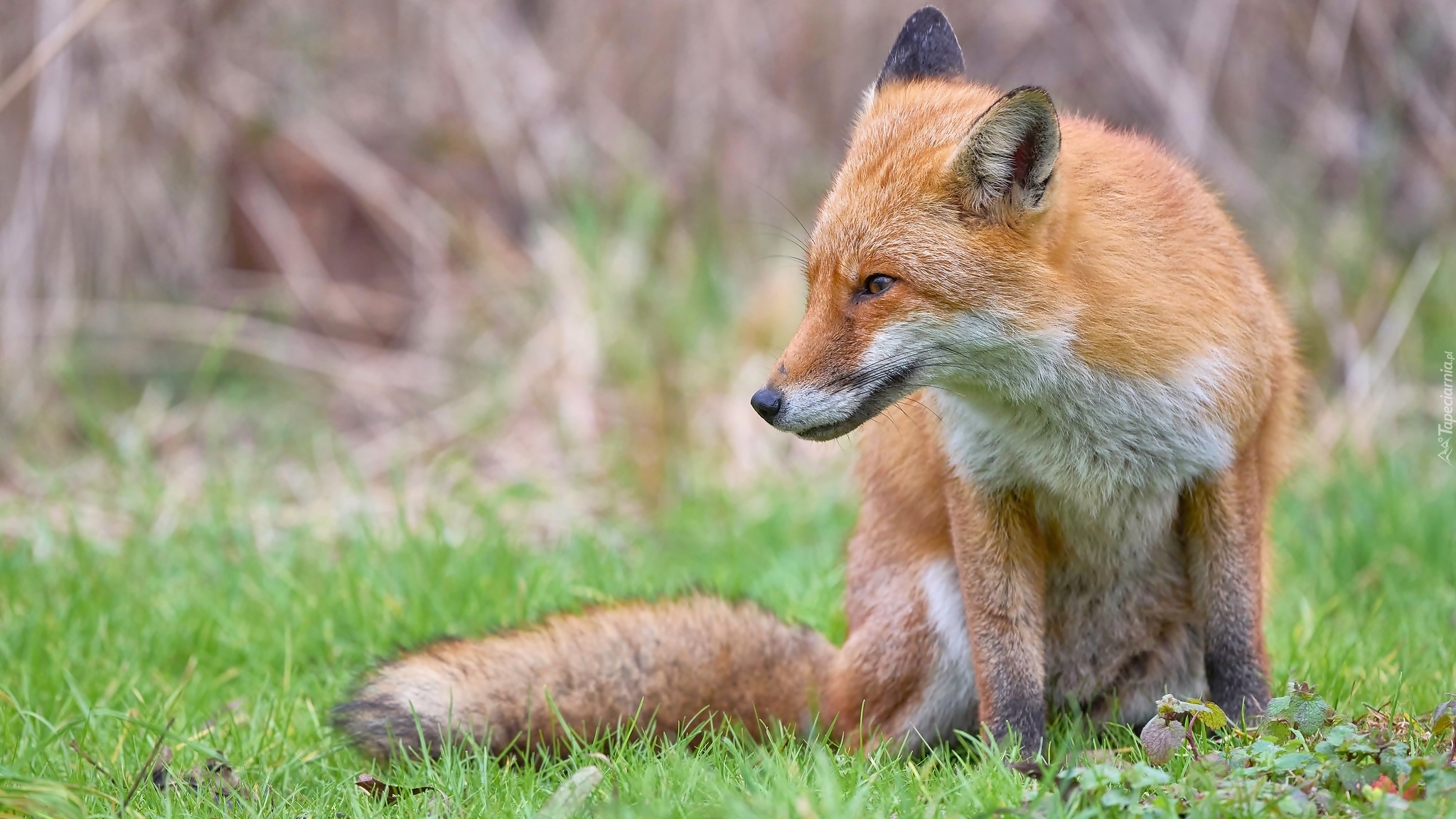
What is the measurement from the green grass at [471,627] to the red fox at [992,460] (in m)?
0.25

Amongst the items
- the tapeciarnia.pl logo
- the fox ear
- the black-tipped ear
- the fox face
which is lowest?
the tapeciarnia.pl logo

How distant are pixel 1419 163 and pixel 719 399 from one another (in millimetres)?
5147

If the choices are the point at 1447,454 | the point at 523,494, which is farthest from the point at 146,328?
the point at 1447,454

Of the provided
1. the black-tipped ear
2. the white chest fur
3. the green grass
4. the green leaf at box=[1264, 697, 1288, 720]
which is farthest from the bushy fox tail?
the black-tipped ear

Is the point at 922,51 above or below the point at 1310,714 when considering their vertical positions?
above

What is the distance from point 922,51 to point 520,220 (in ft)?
23.2

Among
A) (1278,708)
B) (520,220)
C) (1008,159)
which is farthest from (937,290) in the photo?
(520,220)

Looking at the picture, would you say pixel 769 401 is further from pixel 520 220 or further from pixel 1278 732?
pixel 520 220

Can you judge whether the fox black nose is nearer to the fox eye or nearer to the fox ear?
Result: the fox eye

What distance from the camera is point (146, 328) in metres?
9.45

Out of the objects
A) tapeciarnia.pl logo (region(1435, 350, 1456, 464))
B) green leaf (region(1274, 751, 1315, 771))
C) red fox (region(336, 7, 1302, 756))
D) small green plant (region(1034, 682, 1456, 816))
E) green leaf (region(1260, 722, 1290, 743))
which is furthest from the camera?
tapeciarnia.pl logo (region(1435, 350, 1456, 464))

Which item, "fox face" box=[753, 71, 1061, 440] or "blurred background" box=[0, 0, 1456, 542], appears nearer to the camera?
"fox face" box=[753, 71, 1061, 440]

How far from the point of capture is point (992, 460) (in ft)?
11.6

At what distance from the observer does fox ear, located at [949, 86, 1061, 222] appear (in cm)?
322
